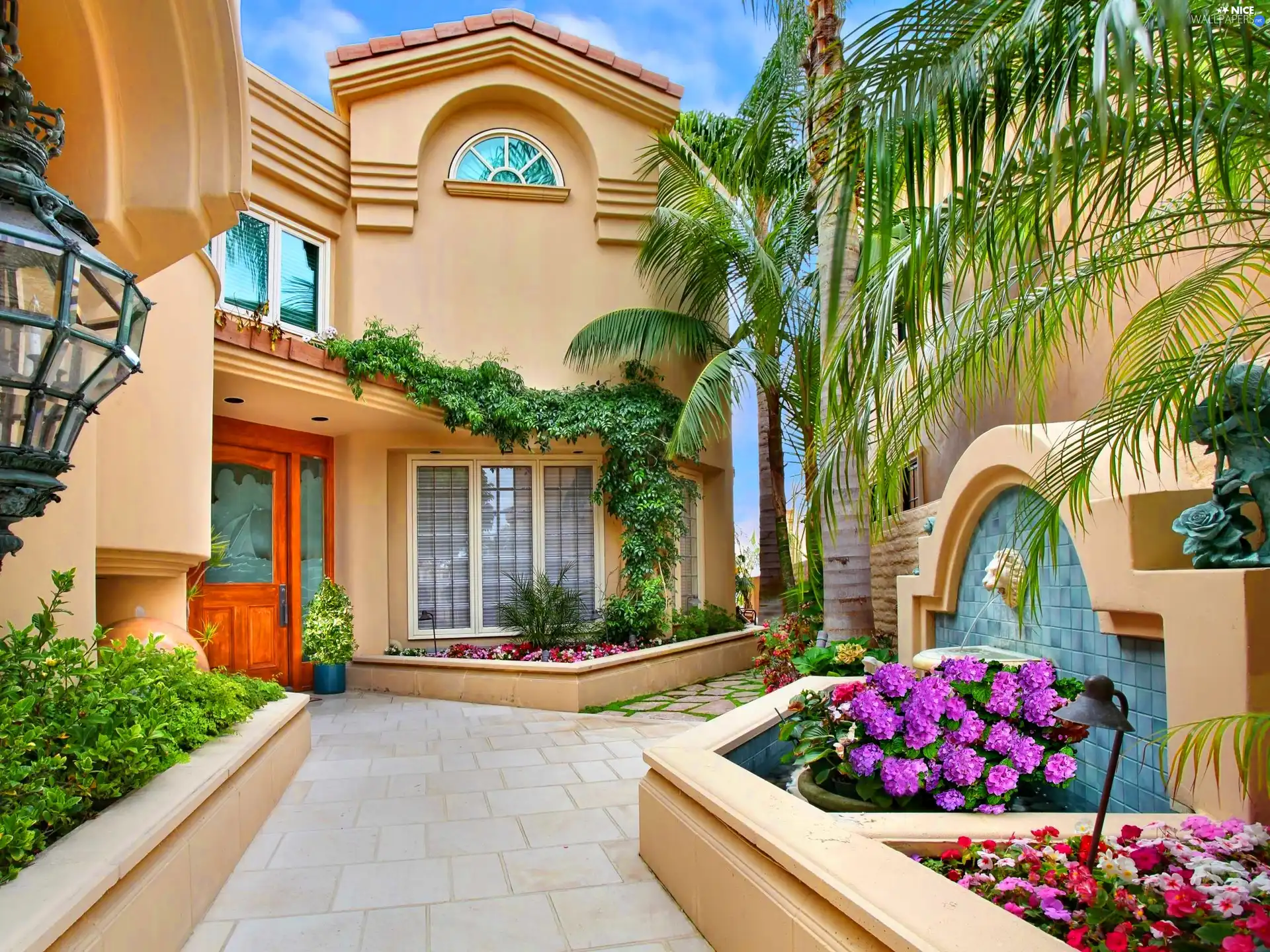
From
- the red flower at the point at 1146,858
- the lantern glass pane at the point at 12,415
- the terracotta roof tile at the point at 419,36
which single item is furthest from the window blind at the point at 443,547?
the red flower at the point at 1146,858

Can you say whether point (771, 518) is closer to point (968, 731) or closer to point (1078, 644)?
point (1078, 644)

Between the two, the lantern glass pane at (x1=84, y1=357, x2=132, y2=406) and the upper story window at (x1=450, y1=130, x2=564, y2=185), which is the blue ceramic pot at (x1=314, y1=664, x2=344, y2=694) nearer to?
the upper story window at (x1=450, y1=130, x2=564, y2=185)

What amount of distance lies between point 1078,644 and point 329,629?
7.34 meters

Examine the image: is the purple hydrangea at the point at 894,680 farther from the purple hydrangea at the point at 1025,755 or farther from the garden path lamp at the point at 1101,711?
the garden path lamp at the point at 1101,711

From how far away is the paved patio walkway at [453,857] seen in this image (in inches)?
130

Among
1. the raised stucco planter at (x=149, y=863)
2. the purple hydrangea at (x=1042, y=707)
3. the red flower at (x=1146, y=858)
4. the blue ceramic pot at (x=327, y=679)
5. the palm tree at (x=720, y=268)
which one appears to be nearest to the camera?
the raised stucco planter at (x=149, y=863)

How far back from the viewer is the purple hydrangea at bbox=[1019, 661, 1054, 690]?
343 centimetres

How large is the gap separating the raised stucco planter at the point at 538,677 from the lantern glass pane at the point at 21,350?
21.7 ft

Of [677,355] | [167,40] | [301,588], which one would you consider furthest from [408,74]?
[167,40]

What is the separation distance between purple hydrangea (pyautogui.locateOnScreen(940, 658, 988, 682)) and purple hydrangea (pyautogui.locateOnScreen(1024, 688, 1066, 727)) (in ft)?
0.76

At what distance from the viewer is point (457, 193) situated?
10.1 meters

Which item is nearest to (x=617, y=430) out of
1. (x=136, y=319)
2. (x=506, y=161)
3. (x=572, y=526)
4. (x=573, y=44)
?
(x=572, y=526)

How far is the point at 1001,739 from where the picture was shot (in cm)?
323

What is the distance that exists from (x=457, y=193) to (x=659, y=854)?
8503 mm
